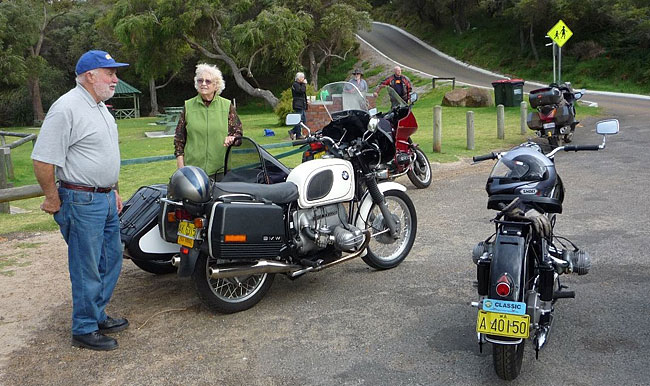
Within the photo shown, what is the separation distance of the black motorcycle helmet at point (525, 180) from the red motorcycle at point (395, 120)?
3.19 meters

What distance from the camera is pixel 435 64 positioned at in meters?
47.3

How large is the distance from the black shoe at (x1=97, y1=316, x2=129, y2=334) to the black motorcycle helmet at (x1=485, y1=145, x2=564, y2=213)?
2745 mm

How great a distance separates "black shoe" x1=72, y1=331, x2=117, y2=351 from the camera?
4.45 meters

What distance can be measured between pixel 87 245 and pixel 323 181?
1905 millimetres

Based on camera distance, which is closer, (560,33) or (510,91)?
(560,33)

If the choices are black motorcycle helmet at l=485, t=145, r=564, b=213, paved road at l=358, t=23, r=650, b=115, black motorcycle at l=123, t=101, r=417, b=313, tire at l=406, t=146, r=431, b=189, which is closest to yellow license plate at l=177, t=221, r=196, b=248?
black motorcycle at l=123, t=101, r=417, b=313

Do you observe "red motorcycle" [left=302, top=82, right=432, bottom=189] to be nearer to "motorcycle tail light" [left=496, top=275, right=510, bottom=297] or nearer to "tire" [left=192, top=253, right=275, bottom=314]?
"tire" [left=192, top=253, right=275, bottom=314]

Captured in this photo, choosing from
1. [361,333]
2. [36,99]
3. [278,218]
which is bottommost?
[361,333]

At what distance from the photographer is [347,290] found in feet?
18.2

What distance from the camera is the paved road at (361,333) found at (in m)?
4.00

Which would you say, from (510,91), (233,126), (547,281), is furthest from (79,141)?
(510,91)

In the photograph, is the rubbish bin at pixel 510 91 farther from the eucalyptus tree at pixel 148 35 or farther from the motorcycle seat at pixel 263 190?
the motorcycle seat at pixel 263 190

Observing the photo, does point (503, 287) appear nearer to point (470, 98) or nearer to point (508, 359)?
point (508, 359)

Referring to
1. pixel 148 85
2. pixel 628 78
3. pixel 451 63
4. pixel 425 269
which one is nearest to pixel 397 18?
pixel 451 63
